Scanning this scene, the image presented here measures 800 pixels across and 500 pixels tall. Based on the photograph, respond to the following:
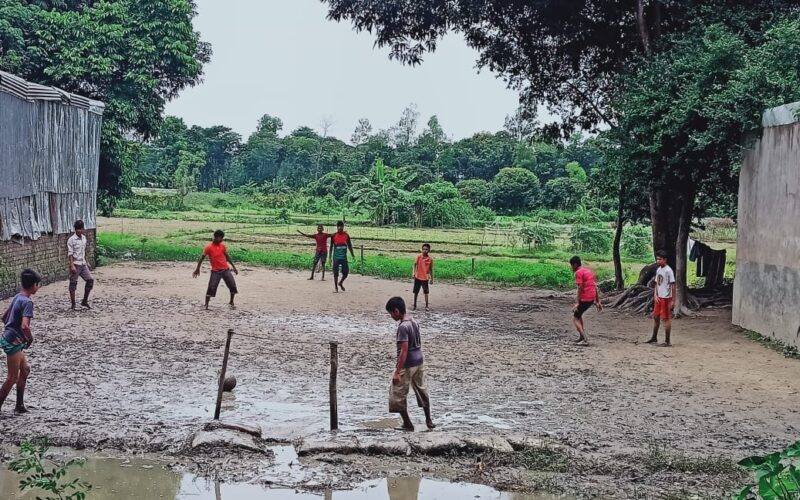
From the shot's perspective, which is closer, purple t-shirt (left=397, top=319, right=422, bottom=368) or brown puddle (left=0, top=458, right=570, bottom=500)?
brown puddle (left=0, top=458, right=570, bottom=500)

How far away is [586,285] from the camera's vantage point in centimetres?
1412

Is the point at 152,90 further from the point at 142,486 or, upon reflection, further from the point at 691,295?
the point at 142,486

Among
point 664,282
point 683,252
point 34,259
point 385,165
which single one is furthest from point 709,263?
point 385,165

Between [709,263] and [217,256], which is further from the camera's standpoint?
[709,263]

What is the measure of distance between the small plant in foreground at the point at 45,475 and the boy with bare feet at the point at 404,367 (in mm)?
3016

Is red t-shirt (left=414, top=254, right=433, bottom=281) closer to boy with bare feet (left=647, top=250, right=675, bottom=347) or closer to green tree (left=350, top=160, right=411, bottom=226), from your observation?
boy with bare feet (left=647, top=250, right=675, bottom=347)

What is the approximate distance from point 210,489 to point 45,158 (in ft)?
51.4

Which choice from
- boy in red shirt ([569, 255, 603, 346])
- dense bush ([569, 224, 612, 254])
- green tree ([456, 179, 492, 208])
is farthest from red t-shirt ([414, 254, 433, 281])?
green tree ([456, 179, 492, 208])

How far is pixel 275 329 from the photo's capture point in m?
15.2

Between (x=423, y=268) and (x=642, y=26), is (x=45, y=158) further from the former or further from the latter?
(x=642, y=26)

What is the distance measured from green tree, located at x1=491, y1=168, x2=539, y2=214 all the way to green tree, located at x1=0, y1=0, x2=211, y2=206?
30470 millimetres

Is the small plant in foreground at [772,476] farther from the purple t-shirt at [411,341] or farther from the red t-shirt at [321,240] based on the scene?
the red t-shirt at [321,240]

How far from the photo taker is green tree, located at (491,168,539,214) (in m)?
56.9

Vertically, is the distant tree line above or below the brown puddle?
above
